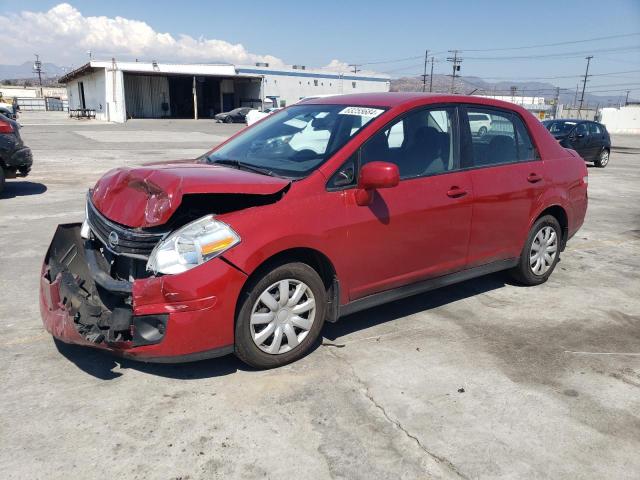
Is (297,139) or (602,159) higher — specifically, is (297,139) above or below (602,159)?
above

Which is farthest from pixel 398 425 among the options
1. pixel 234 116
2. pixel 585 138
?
pixel 234 116

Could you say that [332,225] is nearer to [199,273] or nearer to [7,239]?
[199,273]

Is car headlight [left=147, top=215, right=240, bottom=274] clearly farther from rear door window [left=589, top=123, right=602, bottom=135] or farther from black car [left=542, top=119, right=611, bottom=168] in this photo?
rear door window [left=589, top=123, right=602, bottom=135]

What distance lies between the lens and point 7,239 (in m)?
6.55

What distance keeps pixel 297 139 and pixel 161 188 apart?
1.30m

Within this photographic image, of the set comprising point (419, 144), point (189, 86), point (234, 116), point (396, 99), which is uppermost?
point (189, 86)

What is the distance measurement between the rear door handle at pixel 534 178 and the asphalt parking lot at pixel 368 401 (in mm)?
1116

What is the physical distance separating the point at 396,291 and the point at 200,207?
1.64 meters

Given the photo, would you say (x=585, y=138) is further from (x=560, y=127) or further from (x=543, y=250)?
(x=543, y=250)

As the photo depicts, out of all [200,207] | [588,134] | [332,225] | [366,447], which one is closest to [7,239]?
[200,207]

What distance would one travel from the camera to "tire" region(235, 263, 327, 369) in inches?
129

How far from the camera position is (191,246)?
3.10 metres

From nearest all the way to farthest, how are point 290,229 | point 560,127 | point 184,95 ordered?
1. point 290,229
2. point 560,127
3. point 184,95

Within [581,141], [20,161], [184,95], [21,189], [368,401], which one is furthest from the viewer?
[184,95]
